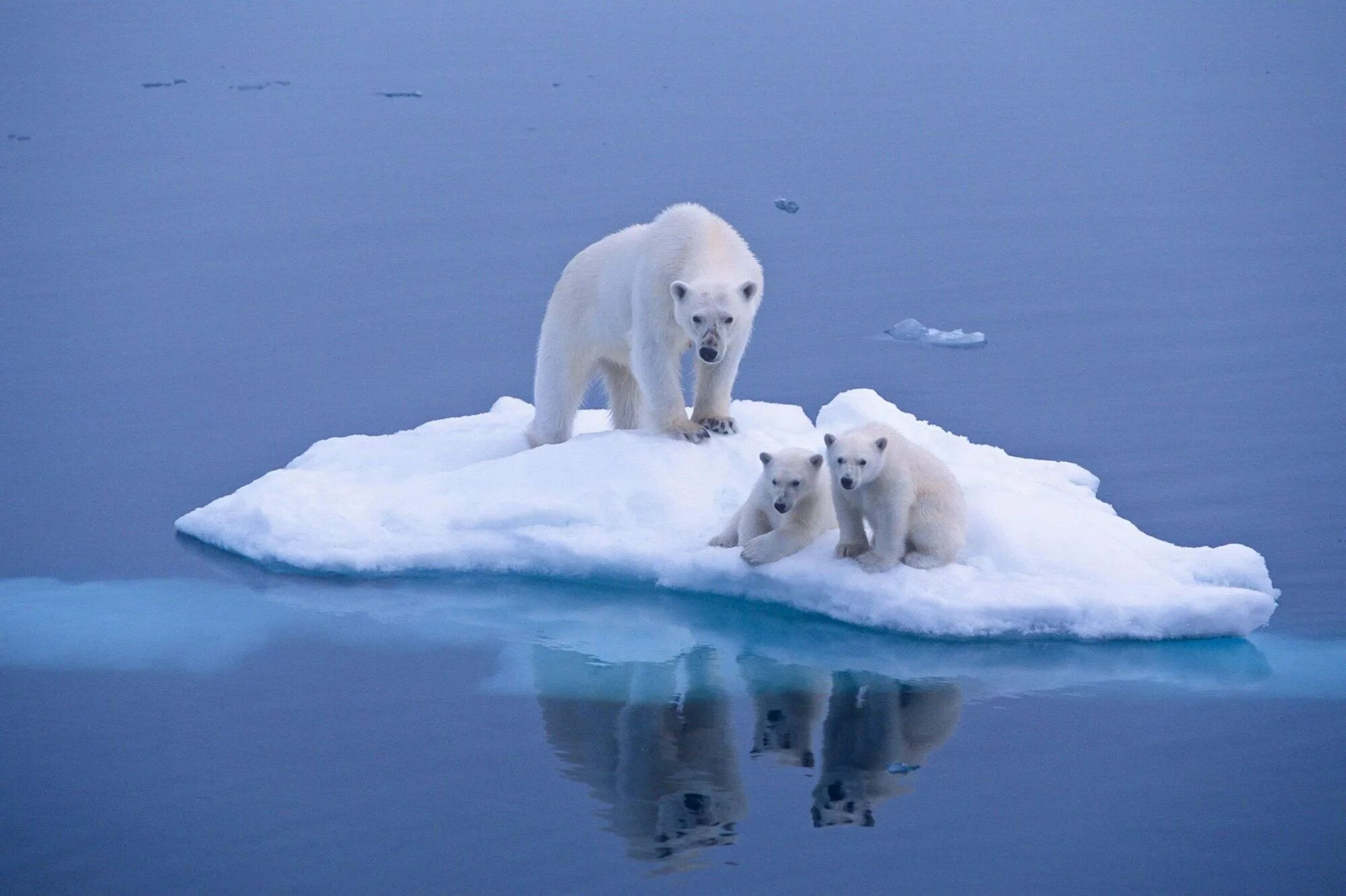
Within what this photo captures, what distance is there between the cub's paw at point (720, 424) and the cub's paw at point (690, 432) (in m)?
0.07

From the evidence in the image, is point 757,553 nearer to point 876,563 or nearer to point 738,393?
point 876,563

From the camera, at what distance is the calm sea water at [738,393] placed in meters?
5.16

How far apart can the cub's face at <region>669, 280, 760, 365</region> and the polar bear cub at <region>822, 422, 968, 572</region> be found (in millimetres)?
892

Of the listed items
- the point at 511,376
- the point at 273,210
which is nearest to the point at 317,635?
the point at 511,376

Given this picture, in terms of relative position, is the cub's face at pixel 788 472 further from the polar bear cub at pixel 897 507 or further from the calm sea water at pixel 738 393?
the calm sea water at pixel 738 393

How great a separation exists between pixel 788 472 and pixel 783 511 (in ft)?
0.51

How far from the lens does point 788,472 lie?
620 centimetres

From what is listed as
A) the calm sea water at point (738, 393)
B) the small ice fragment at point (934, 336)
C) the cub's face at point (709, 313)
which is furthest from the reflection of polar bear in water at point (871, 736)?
the small ice fragment at point (934, 336)

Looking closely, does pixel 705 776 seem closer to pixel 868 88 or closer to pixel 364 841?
pixel 364 841

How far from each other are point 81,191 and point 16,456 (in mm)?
8618

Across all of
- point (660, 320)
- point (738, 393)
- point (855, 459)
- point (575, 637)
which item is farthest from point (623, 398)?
point (855, 459)

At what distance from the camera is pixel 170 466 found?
9133 millimetres

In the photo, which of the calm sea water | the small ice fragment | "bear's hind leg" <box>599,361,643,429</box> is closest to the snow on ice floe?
the calm sea water

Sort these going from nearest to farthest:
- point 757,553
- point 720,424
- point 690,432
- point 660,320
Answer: point 757,553
point 660,320
point 690,432
point 720,424
